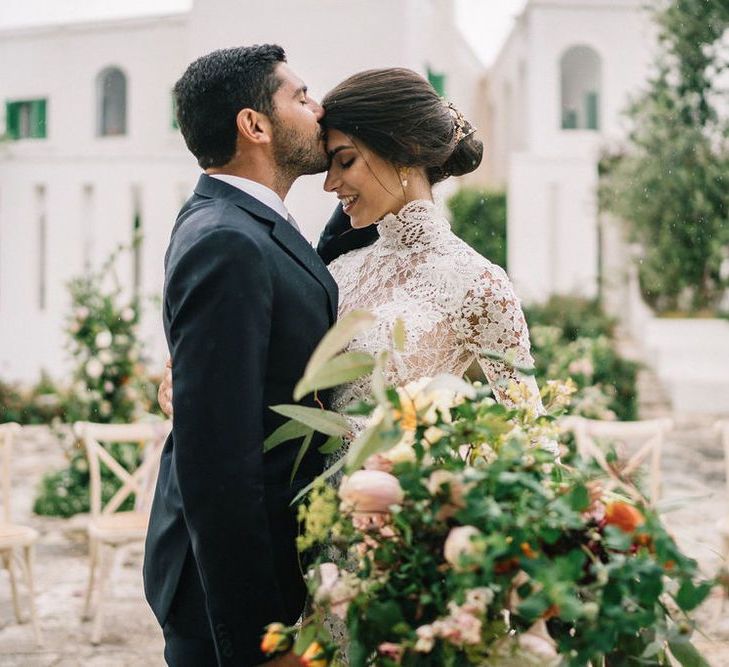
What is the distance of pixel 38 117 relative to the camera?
14.6 metres

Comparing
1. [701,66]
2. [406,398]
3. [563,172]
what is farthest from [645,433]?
[563,172]

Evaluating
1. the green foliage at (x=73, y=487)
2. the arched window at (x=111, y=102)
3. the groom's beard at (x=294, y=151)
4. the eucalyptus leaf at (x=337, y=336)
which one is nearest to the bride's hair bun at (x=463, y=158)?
the groom's beard at (x=294, y=151)

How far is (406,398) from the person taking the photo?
3.83 ft

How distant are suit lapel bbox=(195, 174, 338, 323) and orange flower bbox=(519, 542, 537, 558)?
0.77 m

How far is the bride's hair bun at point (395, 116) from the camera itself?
1934 millimetres

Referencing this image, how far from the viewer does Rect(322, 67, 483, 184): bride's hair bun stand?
6.34 feet

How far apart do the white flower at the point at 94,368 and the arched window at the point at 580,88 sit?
11.8 meters

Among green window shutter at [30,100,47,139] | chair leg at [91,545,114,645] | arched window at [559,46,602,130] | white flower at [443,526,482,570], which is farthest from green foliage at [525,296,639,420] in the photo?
green window shutter at [30,100,47,139]

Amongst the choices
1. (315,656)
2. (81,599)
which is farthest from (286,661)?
(81,599)

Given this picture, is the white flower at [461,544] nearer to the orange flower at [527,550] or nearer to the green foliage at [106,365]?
the orange flower at [527,550]

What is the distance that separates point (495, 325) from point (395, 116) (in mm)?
514

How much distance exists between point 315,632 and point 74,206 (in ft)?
42.3

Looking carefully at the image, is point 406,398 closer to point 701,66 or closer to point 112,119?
point 701,66

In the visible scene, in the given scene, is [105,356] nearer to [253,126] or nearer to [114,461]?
[114,461]
